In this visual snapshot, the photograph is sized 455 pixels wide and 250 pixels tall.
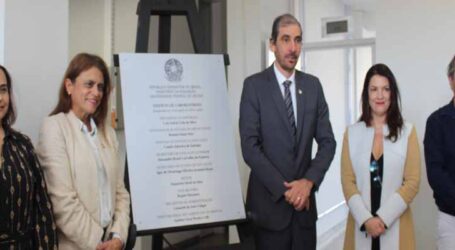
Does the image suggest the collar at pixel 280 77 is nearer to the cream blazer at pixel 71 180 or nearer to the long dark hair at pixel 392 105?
the long dark hair at pixel 392 105

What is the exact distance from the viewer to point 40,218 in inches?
68.7

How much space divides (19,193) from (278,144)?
1169 mm

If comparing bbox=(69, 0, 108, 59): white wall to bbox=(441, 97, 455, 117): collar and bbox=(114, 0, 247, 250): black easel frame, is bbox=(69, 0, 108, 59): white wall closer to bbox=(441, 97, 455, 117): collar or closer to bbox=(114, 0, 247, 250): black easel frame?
bbox=(114, 0, 247, 250): black easel frame

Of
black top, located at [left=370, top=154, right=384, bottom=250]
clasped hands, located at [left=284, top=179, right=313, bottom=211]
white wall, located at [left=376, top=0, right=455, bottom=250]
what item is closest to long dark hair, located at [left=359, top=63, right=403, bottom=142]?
black top, located at [left=370, top=154, right=384, bottom=250]

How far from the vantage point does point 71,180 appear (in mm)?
1865

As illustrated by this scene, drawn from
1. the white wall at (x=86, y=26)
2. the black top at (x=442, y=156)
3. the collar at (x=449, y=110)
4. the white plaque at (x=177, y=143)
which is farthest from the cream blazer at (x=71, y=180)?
the collar at (x=449, y=110)

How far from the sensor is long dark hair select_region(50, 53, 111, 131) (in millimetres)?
1972

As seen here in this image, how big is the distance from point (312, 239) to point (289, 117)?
62 cm

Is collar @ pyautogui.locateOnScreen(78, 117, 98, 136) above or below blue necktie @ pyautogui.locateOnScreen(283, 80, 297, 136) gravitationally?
below

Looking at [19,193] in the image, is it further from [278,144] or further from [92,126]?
[278,144]

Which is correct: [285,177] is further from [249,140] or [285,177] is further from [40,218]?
[40,218]

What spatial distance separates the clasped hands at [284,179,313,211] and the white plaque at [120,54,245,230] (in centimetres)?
37

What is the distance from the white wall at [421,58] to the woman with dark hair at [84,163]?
2.27 metres

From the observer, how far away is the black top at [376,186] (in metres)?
2.36
